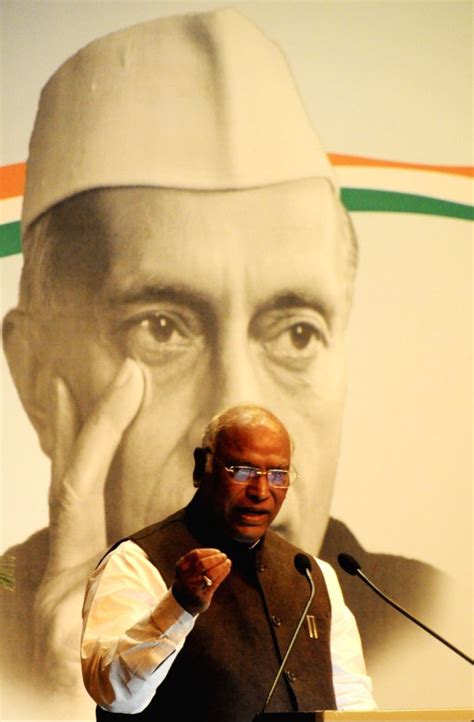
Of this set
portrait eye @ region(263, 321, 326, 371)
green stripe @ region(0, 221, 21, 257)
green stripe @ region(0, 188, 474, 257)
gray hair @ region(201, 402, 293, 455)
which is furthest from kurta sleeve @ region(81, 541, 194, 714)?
green stripe @ region(0, 188, 474, 257)

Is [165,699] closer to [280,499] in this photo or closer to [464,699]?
[280,499]

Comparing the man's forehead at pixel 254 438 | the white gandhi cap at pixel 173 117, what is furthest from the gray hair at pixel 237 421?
the white gandhi cap at pixel 173 117

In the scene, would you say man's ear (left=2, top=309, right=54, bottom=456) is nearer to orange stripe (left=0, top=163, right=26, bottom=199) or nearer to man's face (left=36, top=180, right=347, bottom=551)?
man's face (left=36, top=180, right=347, bottom=551)

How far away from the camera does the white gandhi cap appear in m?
4.66

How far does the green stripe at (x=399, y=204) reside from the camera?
15.7 feet

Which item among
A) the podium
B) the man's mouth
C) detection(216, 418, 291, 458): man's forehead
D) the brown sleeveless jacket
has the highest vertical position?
detection(216, 418, 291, 458): man's forehead

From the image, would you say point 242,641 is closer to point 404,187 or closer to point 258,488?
point 258,488

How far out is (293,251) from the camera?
Answer: 4.69 metres

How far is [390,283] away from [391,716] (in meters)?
2.68

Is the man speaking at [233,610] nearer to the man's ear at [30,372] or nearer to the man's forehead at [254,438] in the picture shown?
the man's forehead at [254,438]

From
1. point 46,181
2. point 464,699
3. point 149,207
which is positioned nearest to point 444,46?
point 149,207

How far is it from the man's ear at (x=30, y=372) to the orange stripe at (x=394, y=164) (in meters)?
1.32

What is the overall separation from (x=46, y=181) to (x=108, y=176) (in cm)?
23

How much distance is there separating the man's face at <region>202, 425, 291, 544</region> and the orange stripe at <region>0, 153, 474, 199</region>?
185 centimetres
